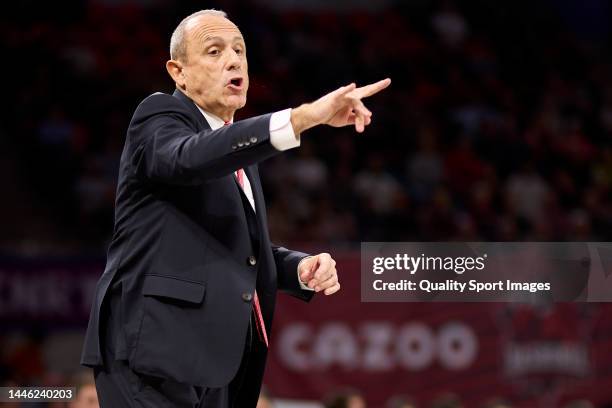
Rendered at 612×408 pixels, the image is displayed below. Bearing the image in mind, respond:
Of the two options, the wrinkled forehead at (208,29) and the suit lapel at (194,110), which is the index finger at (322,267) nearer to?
the suit lapel at (194,110)

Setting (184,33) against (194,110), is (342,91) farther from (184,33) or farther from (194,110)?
(184,33)

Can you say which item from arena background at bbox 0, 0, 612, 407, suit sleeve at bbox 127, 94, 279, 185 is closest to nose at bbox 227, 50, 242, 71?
suit sleeve at bbox 127, 94, 279, 185

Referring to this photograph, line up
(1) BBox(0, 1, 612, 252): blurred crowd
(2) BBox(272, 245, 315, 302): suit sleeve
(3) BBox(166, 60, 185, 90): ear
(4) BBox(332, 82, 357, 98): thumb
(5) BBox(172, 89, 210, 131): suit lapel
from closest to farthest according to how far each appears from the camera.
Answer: (4) BBox(332, 82, 357, 98): thumb → (5) BBox(172, 89, 210, 131): suit lapel → (3) BBox(166, 60, 185, 90): ear → (2) BBox(272, 245, 315, 302): suit sleeve → (1) BBox(0, 1, 612, 252): blurred crowd

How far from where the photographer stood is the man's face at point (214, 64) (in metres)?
2.95

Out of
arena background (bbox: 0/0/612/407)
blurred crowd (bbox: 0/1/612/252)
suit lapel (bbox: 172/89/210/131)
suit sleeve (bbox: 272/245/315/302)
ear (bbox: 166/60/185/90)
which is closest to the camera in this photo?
suit lapel (bbox: 172/89/210/131)

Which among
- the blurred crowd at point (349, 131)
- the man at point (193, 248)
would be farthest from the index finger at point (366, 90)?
the blurred crowd at point (349, 131)

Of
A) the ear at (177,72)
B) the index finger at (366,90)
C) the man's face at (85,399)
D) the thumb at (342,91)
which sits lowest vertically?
the man's face at (85,399)

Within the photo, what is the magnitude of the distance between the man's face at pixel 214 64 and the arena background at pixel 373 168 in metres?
1.56

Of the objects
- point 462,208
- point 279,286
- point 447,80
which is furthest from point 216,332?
point 447,80

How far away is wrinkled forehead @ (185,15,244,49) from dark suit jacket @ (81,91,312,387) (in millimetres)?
222

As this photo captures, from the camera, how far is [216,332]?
8.91 ft

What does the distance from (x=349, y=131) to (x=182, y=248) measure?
7.86m

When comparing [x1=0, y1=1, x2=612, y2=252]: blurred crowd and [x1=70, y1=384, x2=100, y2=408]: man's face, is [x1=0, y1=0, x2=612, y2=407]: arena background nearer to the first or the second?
[x1=0, y1=1, x2=612, y2=252]: blurred crowd

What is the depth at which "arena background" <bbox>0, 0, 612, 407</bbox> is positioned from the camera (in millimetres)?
7691
